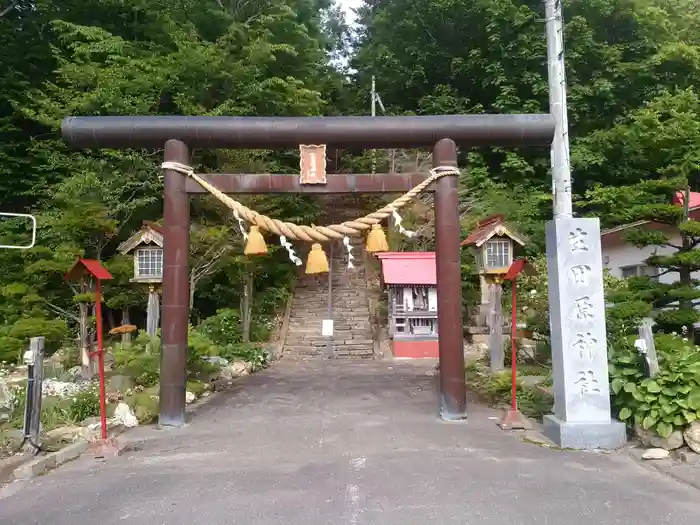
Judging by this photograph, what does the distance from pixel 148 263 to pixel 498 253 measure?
339 inches

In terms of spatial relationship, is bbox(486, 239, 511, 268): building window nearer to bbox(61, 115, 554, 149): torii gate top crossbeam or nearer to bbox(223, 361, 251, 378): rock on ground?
bbox(61, 115, 554, 149): torii gate top crossbeam

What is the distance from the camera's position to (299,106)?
17.8 metres

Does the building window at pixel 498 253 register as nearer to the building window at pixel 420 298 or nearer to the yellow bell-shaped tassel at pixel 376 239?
the building window at pixel 420 298

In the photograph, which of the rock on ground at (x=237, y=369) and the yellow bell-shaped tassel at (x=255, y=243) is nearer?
the yellow bell-shaped tassel at (x=255, y=243)

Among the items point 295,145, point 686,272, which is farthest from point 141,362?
point 686,272

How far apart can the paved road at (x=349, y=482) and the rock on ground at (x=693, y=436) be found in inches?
25.2

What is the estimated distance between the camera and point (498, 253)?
1274cm

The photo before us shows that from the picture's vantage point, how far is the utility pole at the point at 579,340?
5871 millimetres

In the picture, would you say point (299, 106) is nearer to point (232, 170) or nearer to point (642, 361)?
point (232, 170)

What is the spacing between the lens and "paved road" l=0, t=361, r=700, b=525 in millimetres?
3939

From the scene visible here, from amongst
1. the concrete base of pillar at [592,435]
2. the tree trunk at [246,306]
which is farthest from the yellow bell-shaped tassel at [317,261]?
the tree trunk at [246,306]

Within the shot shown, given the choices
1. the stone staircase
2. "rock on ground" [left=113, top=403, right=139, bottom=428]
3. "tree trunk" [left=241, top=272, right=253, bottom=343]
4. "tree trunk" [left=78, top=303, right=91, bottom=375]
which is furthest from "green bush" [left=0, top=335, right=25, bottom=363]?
the stone staircase

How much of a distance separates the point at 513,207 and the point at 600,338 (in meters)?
12.6

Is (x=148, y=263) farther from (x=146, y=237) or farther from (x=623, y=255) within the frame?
(x=623, y=255)
